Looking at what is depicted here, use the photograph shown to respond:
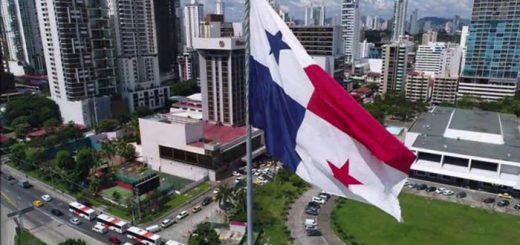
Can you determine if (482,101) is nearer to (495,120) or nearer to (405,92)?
(405,92)

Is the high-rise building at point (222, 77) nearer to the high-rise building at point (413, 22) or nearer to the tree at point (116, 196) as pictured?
the tree at point (116, 196)

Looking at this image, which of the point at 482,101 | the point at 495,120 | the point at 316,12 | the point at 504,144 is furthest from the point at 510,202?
the point at 316,12

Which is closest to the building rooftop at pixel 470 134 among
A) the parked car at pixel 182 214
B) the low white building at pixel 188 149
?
the low white building at pixel 188 149

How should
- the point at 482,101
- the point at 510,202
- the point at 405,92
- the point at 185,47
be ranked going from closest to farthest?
the point at 510,202, the point at 482,101, the point at 405,92, the point at 185,47

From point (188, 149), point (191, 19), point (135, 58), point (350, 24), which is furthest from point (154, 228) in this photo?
point (350, 24)

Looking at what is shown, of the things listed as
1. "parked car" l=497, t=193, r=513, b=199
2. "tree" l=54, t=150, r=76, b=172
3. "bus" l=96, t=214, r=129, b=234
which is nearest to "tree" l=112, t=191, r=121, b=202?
"bus" l=96, t=214, r=129, b=234
